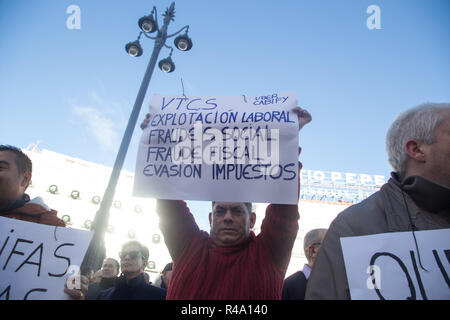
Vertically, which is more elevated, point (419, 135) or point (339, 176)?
point (339, 176)

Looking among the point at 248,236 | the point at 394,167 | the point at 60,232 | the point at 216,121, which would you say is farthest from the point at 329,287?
the point at 60,232

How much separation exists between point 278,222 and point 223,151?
61cm

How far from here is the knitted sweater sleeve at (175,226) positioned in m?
1.97

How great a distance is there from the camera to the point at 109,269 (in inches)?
159

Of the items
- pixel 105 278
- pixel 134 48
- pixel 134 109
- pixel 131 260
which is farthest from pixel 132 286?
pixel 134 48

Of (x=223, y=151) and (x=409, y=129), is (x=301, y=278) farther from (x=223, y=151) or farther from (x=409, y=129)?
(x=409, y=129)

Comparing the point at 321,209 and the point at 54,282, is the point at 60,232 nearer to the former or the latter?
the point at 54,282

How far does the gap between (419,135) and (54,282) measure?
209cm

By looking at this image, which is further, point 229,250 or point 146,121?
point 146,121

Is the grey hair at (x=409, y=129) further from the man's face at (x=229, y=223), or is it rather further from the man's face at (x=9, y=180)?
the man's face at (x=9, y=180)

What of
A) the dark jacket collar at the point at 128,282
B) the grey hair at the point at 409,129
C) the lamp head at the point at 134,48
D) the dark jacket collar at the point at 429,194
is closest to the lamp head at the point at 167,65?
the lamp head at the point at 134,48

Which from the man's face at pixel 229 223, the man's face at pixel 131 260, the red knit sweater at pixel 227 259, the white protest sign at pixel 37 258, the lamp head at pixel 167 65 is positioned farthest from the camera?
the lamp head at pixel 167 65

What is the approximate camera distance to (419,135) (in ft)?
4.64

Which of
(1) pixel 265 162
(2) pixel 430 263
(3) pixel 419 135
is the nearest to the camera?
(2) pixel 430 263
